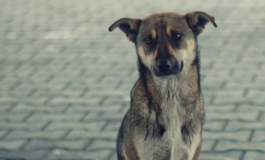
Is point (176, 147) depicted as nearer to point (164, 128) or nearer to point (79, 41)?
point (164, 128)

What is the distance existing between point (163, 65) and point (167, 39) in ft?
0.88

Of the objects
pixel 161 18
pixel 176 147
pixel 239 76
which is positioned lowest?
pixel 239 76

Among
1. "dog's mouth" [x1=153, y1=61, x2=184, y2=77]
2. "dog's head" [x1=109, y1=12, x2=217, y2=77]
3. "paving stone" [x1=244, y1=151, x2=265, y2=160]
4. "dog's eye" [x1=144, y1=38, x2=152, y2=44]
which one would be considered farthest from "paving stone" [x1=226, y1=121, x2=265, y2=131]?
"dog's eye" [x1=144, y1=38, x2=152, y2=44]

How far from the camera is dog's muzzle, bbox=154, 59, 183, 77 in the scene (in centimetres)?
411

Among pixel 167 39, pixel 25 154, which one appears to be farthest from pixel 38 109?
pixel 167 39

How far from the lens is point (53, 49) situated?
9.55 metres

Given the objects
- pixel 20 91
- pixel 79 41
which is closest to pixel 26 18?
pixel 79 41

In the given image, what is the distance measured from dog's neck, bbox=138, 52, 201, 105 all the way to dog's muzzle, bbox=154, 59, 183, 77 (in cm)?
21

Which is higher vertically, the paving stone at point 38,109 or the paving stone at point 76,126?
the paving stone at point 38,109

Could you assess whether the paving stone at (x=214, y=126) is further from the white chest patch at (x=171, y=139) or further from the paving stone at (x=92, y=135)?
the white chest patch at (x=171, y=139)

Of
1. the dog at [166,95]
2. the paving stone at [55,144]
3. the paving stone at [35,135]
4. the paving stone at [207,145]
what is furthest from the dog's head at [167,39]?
the paving stone at [35,135]

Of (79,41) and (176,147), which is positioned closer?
(176,147)

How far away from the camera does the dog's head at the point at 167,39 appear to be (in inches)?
163

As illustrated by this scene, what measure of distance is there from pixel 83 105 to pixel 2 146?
1.46 meters
